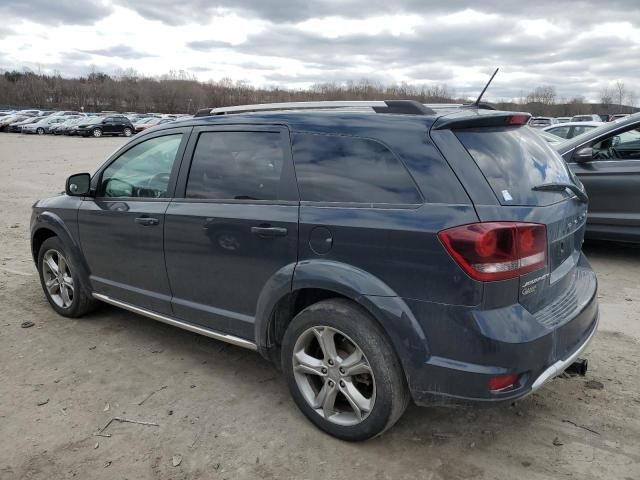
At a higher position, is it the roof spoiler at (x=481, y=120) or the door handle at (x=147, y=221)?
the roof spoiler at (x=481, y=120)

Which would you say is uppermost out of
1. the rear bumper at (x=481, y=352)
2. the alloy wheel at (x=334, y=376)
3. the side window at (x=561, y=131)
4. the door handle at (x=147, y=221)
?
the side window at (x=561, y=131)

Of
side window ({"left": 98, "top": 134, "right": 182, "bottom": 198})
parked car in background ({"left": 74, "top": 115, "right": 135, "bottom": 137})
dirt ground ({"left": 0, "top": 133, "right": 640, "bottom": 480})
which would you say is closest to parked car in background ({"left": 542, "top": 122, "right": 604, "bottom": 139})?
dirt ground ({"left": 0, "top": 133, "right": 640, "bottom": 480})

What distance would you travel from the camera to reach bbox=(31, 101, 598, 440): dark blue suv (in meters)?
2.48

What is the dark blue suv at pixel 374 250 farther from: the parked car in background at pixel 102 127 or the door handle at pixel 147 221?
the parked car in background at pixel 102 127

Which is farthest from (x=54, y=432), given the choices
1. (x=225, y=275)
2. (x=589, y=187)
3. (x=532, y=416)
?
(x=589, y=187)

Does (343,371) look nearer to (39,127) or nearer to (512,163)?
(512,163)

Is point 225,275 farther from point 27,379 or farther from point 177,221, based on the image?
point 27,379

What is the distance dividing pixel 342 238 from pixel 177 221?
132 cm

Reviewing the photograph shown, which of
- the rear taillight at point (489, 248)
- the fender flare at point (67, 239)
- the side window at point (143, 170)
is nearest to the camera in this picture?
the rear taillight at point (489, 248)

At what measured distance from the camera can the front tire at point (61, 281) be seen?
4621mm

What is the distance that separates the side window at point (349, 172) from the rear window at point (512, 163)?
1.21 feet

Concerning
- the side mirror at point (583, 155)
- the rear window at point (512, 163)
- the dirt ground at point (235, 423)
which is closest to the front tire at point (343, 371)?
the dirt ground at point (235, 423)

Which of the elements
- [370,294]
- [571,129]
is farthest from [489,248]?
[571,129]

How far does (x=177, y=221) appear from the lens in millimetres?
3559
